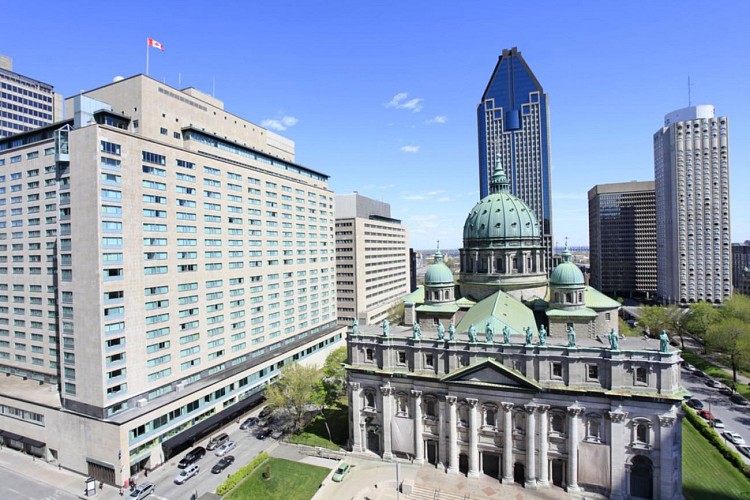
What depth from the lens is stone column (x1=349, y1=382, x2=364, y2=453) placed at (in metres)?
63.4

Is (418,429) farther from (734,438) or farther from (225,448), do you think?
(734,438)

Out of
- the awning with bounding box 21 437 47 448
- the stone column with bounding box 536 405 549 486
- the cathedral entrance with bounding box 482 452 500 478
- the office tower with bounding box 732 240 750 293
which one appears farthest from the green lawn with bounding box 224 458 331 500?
the office tower with bounding box 732 240 750 293

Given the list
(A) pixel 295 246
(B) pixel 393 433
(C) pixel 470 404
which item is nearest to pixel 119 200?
(A) pixel 295 246

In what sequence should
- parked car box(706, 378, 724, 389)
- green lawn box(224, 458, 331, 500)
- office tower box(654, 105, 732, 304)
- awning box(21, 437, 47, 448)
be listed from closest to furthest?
green lawn box(224, 458, 331, 500) → awning box(21, 437, 47, 448) → parked car box(706, 378, 724, 389) → office tower box(654, 105, 732, 304)

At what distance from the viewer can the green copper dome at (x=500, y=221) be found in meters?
83.5

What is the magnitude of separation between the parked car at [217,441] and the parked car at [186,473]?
7.02 meters

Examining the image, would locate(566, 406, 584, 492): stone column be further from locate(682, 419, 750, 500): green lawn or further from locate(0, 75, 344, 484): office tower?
locate(0, 75, 344, 484): office tower

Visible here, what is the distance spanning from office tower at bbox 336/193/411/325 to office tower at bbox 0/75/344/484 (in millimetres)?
45434

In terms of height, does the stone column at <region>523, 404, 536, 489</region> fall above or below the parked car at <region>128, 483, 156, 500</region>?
above

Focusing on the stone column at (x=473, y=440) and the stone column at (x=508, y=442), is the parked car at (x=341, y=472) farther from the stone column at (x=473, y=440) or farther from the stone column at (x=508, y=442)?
the stone column at (x=508, y=442)

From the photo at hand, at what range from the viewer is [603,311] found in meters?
69.9

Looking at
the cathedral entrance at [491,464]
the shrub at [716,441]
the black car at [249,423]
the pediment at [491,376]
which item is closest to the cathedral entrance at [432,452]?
the cathedral entrance at [491,464]

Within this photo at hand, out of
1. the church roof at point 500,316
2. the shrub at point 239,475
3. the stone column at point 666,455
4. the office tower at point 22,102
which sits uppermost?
the office tower at point 22,102

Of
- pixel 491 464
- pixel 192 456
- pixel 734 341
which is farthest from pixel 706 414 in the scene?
pixel 192 456
